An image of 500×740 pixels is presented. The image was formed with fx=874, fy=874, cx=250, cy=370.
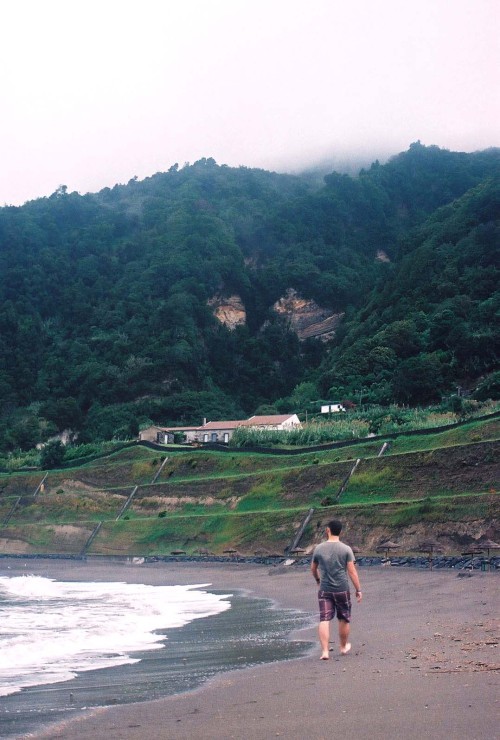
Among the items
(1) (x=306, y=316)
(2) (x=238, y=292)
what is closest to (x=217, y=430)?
(1) (x=306, y=316)

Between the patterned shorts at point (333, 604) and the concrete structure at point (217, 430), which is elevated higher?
the patterned shorts at point (333, 604)

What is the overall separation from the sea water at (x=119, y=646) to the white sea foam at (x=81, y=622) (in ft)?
0.06

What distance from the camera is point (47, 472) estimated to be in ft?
230

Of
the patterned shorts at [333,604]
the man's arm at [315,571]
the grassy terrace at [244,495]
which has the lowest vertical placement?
the grassy terrace at [244,495]

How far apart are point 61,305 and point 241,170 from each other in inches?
2840

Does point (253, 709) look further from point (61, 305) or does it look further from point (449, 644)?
point (61, 305)

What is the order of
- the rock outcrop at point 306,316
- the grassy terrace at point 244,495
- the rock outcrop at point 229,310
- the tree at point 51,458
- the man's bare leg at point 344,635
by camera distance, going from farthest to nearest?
the rock outcrop at point 229,310, the rock outcrop at point 306,316, the tree at point 51,458, the grassy terrace at point 244,495, the man's bare leg at point 344,635

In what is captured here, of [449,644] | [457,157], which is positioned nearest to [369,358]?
[449,644]

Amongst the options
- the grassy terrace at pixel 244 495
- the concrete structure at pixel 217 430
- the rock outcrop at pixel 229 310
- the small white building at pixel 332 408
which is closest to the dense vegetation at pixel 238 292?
the rock outcrop at pixel 229 310

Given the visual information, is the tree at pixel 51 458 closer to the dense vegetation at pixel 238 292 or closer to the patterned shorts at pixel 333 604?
the dense vegetation at pixel 238 292

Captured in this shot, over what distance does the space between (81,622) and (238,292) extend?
428 ft

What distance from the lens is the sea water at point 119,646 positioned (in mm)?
9188

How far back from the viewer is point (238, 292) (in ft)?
482

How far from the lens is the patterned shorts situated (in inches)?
389
